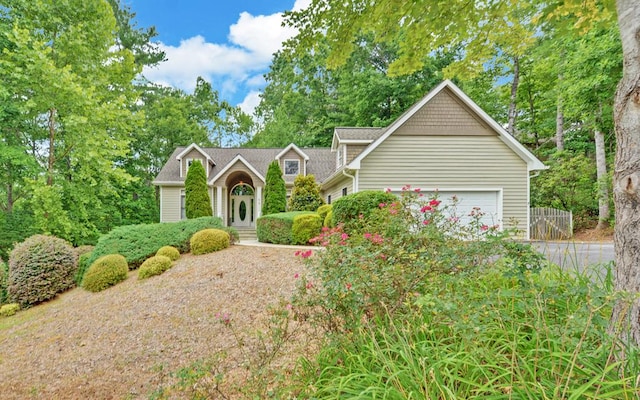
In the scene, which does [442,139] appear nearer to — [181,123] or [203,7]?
[203,7]

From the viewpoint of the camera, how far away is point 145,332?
499 centimetres

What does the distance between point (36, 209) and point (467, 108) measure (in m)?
15.6

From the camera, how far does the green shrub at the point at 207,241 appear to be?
9.38 metres

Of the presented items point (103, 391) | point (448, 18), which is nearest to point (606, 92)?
point (448, 18)

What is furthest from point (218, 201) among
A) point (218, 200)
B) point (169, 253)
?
point (169, 253)

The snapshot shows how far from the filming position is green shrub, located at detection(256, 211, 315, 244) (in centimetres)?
1061

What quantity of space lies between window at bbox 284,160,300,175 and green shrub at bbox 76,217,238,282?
762 cm

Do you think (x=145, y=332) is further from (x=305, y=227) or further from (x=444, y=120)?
(x=444, y=120)

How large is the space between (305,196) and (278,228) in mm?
3315

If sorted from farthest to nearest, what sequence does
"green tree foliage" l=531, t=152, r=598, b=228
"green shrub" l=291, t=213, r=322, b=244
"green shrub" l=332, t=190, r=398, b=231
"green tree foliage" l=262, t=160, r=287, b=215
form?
"green tree foliage" l=262, t=160, r=287, b=215
"green tree foliage" l=531, t=152, r=598, b=228
"green shrub" l=291, t=213, r=322, b=244
"green shrub" l=332, t=190, r=398, b=231

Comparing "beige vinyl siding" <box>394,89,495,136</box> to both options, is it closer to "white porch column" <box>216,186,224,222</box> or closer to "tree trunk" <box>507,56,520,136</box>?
"tree trunk" <box>507,56,520,136</box>

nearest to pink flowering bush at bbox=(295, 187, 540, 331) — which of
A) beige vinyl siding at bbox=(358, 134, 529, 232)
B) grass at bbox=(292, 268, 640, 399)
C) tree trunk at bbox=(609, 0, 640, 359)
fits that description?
grass at bbox=(292, 268, 640, 399)

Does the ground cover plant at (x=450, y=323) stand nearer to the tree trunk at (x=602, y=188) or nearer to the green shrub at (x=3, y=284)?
the green shrub at (x=3, y=284)

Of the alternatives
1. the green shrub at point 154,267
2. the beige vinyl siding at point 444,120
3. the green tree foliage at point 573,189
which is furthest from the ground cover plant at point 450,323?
the green tree foliage at point 573,189
